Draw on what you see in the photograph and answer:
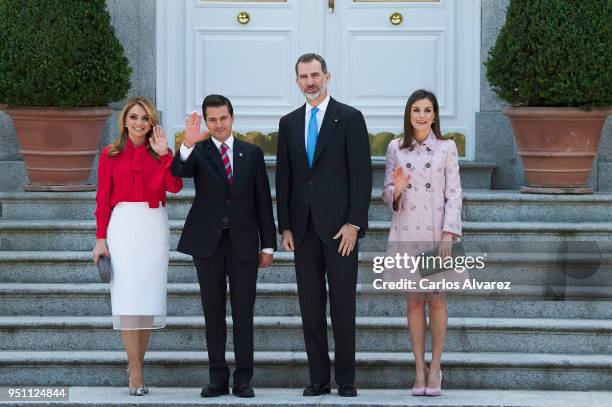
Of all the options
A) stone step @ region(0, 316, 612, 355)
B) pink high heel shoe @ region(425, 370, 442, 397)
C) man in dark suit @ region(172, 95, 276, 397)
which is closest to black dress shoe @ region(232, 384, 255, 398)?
man in dark suit @ region(172, 95, 276, 397)

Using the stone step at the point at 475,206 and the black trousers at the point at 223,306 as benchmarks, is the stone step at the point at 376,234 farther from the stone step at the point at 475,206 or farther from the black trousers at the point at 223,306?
the black trousers at the point at 223,306

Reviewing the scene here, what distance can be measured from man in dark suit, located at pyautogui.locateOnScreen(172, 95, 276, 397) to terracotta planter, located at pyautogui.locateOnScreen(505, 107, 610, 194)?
7.07 ft

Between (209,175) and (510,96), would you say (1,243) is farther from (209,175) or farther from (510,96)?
(510,96)

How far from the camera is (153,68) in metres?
9.27

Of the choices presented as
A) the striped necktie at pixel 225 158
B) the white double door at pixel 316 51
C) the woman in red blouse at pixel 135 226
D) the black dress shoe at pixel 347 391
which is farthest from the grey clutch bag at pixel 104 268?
the white double door at pixel 316 51

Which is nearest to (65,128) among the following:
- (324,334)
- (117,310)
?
(117,310)

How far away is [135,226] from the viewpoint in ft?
22.0

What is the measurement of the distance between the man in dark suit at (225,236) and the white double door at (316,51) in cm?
264

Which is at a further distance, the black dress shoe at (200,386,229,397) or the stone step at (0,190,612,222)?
the stone step at (0,190,612,222)

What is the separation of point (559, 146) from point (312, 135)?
82.4 inches

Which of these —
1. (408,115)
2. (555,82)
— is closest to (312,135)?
(408,115)

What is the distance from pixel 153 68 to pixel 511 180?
8.30 feet

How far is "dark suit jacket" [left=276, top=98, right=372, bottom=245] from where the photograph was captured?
664 centimetres

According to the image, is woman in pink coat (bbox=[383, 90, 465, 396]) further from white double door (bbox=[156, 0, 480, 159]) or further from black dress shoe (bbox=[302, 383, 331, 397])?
white double door (bbox=[156, 0, 480, 159])
